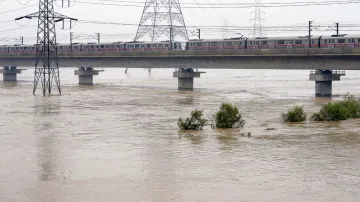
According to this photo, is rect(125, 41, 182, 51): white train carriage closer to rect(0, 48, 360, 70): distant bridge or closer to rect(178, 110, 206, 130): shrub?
rect(0, 48, 360, 70): distant bridge

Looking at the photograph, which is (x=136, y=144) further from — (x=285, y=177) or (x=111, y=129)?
(x=285, y=177)

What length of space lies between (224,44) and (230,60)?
11.3ft

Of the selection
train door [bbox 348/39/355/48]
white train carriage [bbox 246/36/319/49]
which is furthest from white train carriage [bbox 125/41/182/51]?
train door [bbox 348/39/355/48]

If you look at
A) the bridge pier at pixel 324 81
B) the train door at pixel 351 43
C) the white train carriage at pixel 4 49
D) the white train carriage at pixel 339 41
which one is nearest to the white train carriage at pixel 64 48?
the white train carriage at pixel 4 49

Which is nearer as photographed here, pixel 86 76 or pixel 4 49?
pixel 86 76

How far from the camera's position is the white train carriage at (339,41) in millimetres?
60672

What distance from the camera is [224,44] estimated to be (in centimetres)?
7419

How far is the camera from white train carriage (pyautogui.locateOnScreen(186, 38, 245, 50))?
240ft

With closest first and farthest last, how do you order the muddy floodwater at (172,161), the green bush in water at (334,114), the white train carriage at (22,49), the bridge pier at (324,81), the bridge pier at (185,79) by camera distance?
the muddy floodwater at (172,161) < the green bush in water at (334,114) < the bridge pier at (324,81) < the bridge pier at (185,79) < the white train carriage at (22,49)

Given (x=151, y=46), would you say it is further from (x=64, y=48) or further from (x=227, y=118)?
(x=227, y=118)

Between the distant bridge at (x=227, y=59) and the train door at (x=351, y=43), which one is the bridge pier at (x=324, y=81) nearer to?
the distant bridge at (x=227, y=59)

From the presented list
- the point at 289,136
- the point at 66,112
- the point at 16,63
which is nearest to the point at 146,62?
the point at 16,63

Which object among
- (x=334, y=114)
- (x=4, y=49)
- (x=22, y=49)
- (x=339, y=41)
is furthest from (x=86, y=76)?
(x=334, y=114)

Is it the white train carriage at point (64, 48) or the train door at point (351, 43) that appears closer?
the train door at point (351, 43)
